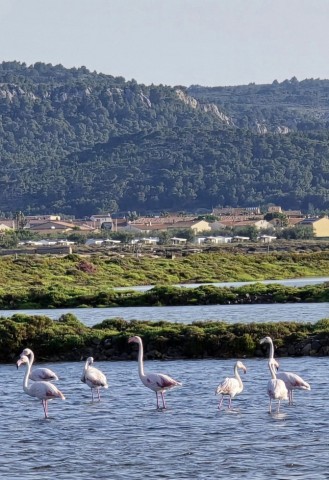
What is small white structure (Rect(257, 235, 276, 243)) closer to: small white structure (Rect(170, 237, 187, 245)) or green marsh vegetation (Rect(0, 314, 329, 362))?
small white structure (Rect(170, 237, 187, 245))

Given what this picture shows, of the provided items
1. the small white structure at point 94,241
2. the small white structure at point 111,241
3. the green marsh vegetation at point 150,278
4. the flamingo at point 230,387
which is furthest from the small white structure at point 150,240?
the flamingo at point 230,387

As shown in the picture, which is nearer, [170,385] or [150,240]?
[170,385]

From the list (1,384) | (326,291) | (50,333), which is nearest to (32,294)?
(326,291)

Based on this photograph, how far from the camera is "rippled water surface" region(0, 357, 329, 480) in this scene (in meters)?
21.4

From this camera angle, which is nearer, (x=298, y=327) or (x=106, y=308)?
(x=298, y=327)

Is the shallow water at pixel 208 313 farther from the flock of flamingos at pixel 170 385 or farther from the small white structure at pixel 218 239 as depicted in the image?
the small white structure at pixel 218 239

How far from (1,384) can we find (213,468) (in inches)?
460

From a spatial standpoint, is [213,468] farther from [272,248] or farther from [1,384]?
[272,248]

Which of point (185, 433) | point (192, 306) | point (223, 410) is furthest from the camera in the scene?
point (192, 306)

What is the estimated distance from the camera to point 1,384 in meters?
32.1

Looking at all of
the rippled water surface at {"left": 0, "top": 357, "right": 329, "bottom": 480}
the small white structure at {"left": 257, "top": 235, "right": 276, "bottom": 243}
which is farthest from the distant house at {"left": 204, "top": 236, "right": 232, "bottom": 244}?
the rippled water surface at {"left": 0, "top": 357, "right": 329, "bottom": 480}

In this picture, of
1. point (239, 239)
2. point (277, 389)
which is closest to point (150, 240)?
point (239, 239)

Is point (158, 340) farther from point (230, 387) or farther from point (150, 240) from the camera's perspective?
point (150, 240)

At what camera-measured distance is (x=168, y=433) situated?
24.6 m
